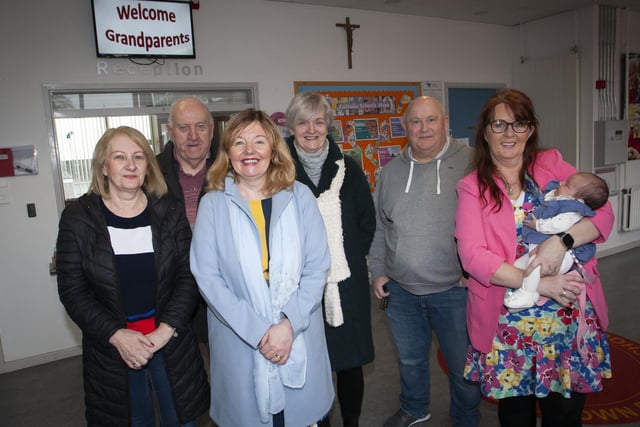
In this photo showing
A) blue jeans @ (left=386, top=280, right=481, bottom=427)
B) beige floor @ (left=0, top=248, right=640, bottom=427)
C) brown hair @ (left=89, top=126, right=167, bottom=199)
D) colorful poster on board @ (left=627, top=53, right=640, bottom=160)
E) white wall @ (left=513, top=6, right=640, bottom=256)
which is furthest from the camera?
colorful poster on board @ (left=627, top=53, right=640, bottom=160)

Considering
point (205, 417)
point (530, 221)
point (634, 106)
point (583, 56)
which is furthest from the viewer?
point (634, 106)

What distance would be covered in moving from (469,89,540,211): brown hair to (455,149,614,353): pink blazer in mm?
25

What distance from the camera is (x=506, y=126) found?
1649mm

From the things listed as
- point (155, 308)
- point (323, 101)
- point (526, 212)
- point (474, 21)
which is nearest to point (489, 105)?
point (526, 212)

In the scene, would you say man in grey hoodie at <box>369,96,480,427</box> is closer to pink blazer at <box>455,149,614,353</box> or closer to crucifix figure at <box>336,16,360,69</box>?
pink blazer at <box>455,149,614,353</box>

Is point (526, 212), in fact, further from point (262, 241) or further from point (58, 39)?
point (58, 39)

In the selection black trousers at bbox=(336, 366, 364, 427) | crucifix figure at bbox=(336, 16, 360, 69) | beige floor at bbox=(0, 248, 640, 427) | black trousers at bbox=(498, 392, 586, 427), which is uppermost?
crucifix figure at bbox=(336, 16, 360, 69)

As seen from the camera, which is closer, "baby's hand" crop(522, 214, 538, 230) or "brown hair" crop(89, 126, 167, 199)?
"baby's hand" crop(522, 214, 538, 230)

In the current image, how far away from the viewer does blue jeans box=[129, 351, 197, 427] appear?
1.75 metres

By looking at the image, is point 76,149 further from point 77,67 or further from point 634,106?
point 634,106

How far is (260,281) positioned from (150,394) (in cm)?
73

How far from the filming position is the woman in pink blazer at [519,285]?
1565 mm

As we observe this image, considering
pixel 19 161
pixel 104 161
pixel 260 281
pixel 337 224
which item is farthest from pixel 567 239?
pixel 19 161

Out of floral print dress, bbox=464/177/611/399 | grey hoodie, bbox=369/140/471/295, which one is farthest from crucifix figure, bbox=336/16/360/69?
floral print dress, bbox=464/177/611/399
